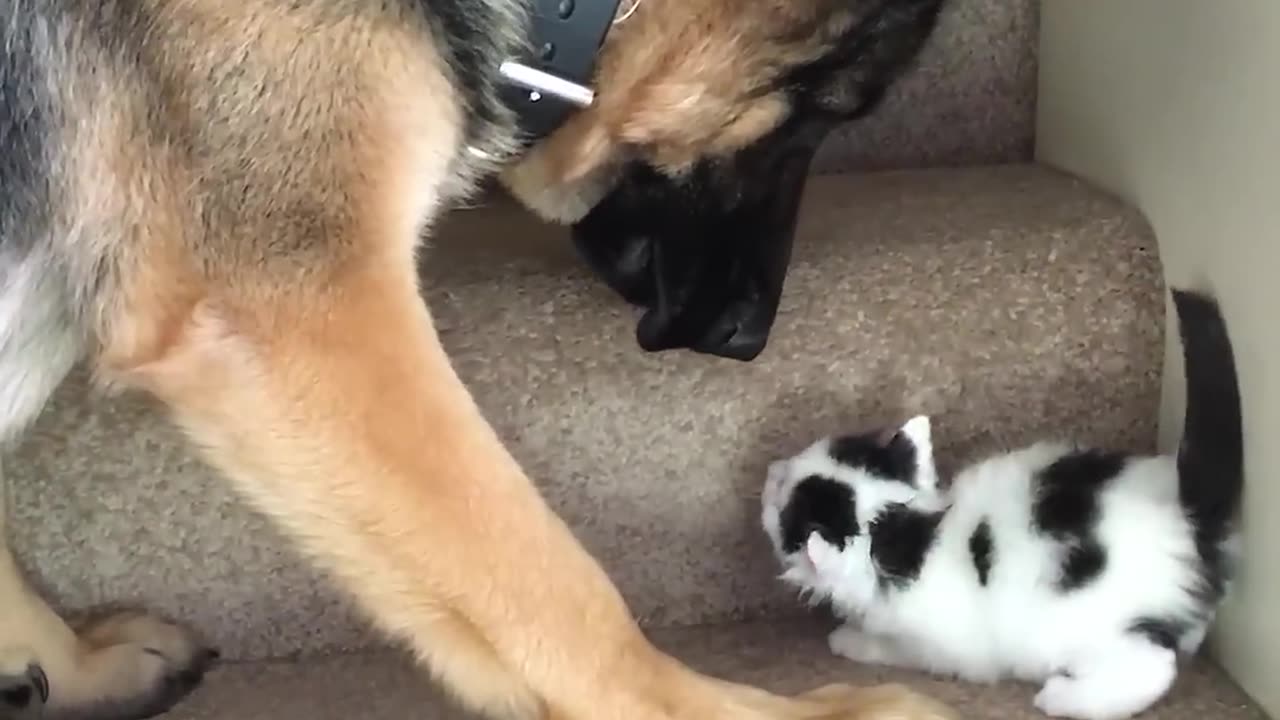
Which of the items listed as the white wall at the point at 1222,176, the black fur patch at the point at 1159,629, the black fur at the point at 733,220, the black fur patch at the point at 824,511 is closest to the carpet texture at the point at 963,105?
the white wall at the point at 1222,176

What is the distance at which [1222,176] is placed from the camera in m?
1.34

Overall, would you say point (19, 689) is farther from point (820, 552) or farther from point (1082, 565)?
point (1082, 565)

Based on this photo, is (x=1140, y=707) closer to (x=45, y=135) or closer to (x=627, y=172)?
(x=627, y=172)

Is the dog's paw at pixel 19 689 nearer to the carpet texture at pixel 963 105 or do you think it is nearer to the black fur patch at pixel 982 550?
the black fur patch at pixel 982 550

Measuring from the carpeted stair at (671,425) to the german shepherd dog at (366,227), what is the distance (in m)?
0.16

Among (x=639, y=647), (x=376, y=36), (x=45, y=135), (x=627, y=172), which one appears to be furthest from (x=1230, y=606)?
(x=45, y=135)

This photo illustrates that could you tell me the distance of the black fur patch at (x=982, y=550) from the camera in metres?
1.31

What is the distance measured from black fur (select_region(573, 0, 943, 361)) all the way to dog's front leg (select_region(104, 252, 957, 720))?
0.86 feet

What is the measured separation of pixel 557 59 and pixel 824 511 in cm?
44

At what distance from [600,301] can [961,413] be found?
0.35 metres

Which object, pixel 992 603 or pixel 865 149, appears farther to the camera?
pixel 865 149

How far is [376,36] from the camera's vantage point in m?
1.08

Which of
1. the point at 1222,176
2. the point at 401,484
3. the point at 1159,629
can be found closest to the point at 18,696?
the point at 401,484

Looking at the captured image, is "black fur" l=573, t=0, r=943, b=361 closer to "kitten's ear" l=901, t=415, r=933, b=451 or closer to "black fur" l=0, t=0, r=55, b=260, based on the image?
"kitten's ear" l=901, t=415, r=933, b=451
